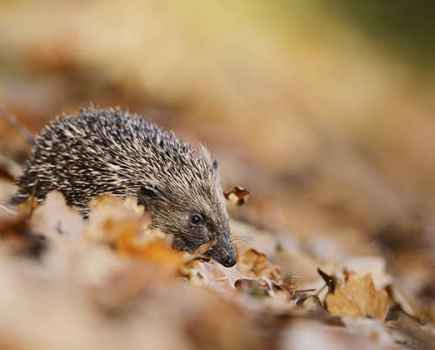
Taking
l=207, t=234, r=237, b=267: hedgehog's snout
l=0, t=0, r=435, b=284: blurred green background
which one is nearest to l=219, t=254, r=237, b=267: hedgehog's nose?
l=207, t=234, r=237, b=267: hedgehog's snout

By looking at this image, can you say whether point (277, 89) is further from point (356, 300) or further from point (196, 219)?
point (356, 300)

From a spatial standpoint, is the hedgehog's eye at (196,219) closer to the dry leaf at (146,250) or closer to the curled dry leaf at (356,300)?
the curled dry leaf at (356,300)

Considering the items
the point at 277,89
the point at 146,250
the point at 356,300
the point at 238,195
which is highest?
the point at 277,89

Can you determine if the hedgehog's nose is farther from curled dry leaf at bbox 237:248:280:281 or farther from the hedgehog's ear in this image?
the hedgehog's ear

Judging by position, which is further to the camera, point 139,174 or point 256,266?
point 139,174

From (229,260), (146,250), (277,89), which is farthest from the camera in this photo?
(277,89)

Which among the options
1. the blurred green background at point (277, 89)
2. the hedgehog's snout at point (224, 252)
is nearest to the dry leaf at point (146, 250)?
the hedgehog's snout at point (224, 252)

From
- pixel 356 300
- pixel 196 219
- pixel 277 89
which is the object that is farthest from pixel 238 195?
pixel 277 89
